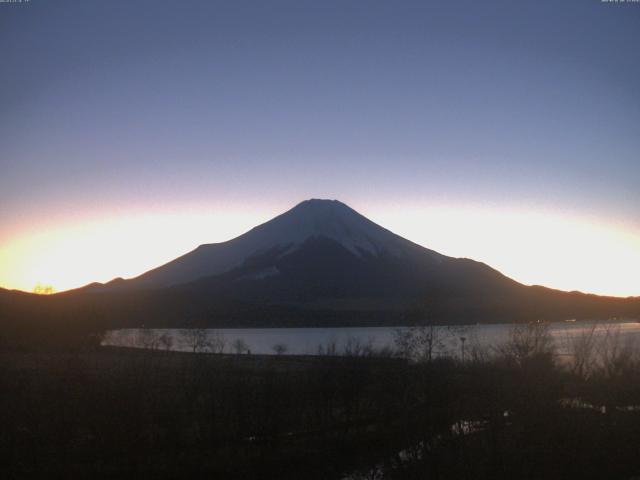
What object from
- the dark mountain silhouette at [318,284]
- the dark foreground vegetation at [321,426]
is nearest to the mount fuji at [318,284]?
the dark mountain silhouette at [318,284]

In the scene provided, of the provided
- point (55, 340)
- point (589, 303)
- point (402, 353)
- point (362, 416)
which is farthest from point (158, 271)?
point (362, 416)

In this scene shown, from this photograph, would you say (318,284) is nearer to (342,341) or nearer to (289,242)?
(289,242)

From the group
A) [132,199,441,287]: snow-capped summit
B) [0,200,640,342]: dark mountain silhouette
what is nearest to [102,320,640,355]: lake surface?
[0,200,640,342]: dark mountain silhouette

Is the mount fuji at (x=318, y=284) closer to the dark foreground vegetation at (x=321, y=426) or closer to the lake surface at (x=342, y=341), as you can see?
the lake surface at (x=342, y=341)

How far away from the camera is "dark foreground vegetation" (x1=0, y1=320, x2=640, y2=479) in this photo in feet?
40.3

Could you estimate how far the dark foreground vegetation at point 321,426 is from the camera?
12.3 metres

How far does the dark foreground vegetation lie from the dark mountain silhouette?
183ft

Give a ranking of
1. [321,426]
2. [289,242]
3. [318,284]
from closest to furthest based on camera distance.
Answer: [321,426] → [318,284] → [289,242]

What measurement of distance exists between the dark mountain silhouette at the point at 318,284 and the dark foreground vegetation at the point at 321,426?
2196 inches

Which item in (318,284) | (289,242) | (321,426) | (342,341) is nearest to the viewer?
(321,426)

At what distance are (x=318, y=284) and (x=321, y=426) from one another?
10577 cm

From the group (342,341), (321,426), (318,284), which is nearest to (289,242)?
(318,284)

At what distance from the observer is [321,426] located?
16.6 m

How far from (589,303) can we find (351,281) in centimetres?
4296
